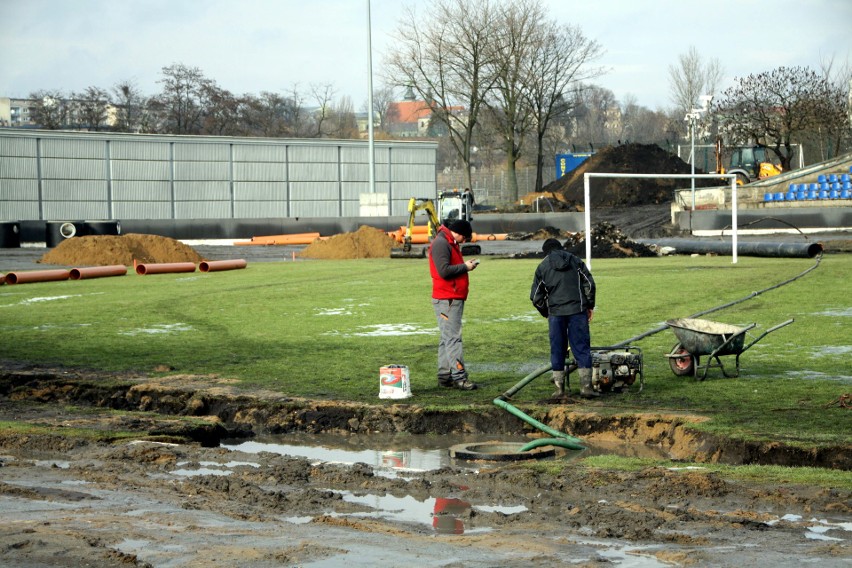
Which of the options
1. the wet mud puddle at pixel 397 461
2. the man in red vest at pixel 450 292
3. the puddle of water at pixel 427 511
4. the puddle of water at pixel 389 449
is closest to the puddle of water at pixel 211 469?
the wet mud puddle at pixel 397 461

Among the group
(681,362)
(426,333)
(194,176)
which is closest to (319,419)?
(681,362)

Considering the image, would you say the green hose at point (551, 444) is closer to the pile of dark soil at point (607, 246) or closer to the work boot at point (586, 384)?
the work boot at point (586, 384)

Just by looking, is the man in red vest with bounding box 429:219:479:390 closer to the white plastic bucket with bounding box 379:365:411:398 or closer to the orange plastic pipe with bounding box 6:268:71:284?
the white plastic bucket with bounding box 379:365:411:398

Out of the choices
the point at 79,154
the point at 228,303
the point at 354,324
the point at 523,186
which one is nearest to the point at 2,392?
the point at 354,324

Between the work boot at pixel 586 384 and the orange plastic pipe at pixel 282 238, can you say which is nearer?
the work boot at pixel 586 384

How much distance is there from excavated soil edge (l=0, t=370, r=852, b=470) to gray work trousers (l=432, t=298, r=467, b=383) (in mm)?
1129

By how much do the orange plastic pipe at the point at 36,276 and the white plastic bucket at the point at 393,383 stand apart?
20.7 meters

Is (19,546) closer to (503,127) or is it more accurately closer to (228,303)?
(228,303)

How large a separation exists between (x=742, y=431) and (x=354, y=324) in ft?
32.1

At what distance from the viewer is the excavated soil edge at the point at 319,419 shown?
30.9 feet

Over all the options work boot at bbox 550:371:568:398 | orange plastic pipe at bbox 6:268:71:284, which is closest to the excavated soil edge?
work boot at bbox 550:371:568:398

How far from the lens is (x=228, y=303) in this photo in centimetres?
2278

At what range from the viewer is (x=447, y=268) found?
39.3ft

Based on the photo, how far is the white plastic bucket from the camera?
462 inches
